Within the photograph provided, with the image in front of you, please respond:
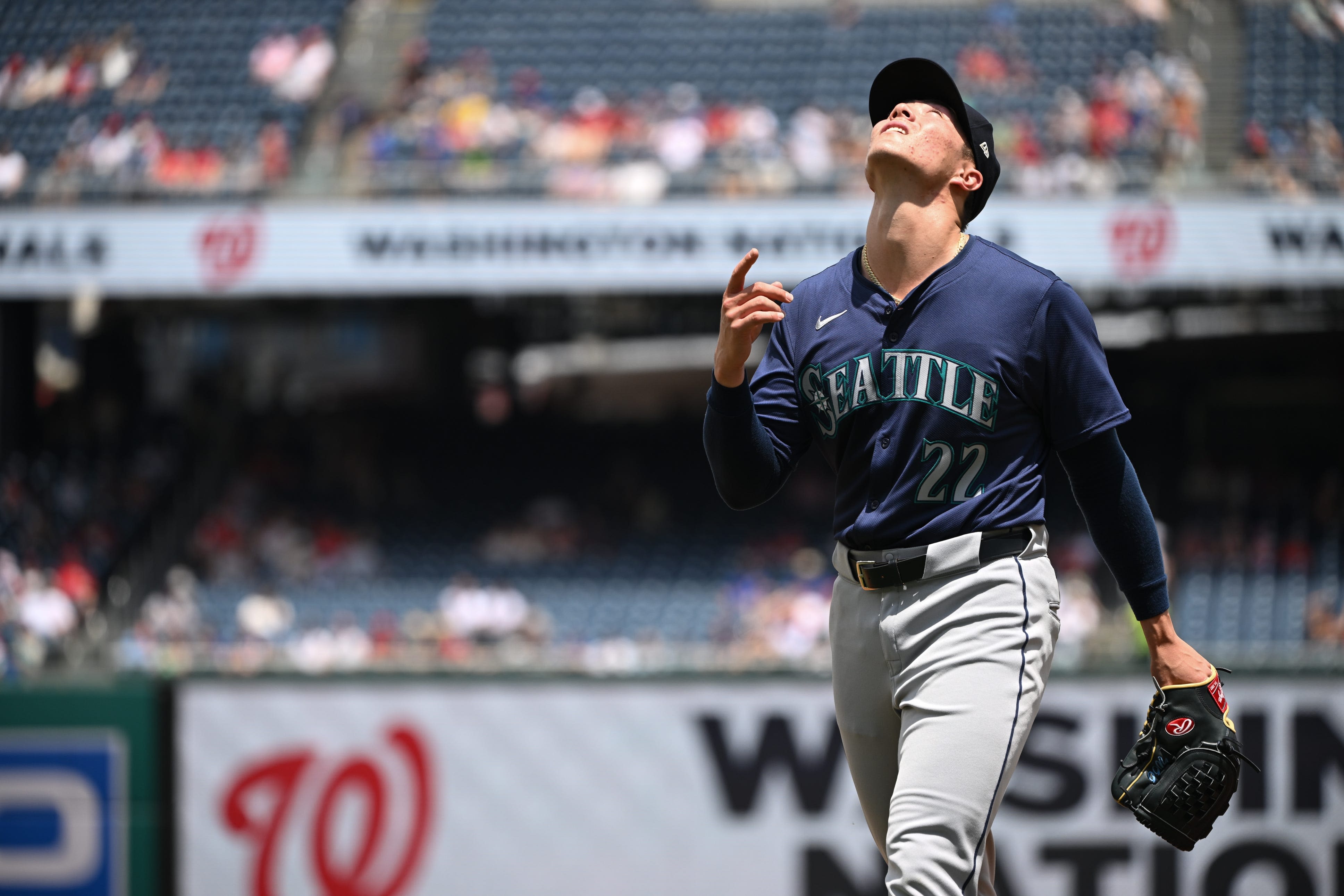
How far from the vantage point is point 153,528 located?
11.7 meters

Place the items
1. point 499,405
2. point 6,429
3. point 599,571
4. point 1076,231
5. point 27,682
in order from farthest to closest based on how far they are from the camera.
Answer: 1. point 499,405
2. point 6,429
3. point 599,571
4. point 1076,231
5. point 27,682

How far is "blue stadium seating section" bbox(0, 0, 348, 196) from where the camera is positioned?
37.2 ft

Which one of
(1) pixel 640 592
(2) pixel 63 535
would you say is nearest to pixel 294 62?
(2) pixel 63 535

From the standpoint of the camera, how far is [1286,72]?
464 inches

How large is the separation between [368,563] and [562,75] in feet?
16.4

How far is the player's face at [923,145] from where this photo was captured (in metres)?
2.02

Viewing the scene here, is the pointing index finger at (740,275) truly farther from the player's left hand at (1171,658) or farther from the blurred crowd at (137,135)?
the blurred crowd at (137,135)

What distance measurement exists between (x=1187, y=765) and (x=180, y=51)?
41.4 ft

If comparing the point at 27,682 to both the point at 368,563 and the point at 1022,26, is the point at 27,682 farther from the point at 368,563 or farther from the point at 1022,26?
the point at 1022,26

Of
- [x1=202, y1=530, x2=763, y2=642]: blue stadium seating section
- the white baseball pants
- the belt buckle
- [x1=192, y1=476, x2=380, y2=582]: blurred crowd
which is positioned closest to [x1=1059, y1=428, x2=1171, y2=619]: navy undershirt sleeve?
the white baseball pants

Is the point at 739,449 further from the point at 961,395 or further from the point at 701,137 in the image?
the point at 701,137

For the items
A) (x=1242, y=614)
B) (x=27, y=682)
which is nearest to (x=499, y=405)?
(x=1242, y=614)

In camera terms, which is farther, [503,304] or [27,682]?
[503,304]

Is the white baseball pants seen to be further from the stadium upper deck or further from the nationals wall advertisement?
the stadium upper deck
